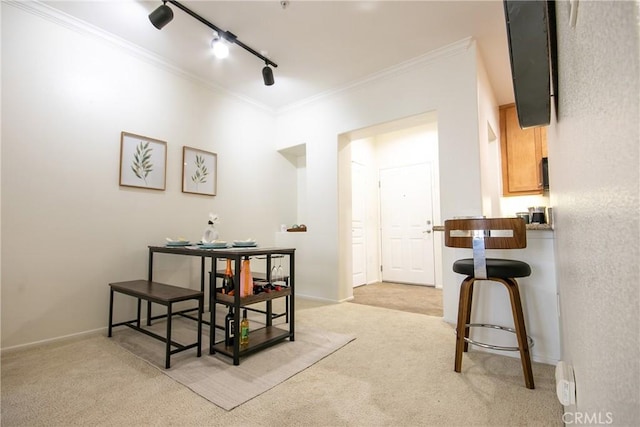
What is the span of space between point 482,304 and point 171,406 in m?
2.23

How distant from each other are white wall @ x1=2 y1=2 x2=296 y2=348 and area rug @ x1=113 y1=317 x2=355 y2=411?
0.61 metres

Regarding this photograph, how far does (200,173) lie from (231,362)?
2.33 meters

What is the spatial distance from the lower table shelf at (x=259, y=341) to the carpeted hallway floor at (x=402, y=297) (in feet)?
5.17

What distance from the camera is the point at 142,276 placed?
9.71 ft

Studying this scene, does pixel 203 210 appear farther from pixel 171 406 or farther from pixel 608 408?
pixel 608 408

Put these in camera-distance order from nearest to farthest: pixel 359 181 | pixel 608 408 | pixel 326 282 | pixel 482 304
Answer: pixel 608 408, pixel 482 304, pixel 326 282, pixel 359 181

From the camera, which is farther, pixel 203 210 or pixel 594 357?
pixel 203 210

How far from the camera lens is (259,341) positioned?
2.20 m

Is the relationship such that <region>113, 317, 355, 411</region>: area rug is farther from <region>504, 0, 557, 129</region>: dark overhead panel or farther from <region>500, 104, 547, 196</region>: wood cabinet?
<region>500, 104, 547, 196</region>: wood cabinet

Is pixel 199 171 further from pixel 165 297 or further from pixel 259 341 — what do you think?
pixel 259 341

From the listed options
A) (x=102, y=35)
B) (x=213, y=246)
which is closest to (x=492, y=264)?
(x=213, y=246)

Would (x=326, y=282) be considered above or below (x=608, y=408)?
below

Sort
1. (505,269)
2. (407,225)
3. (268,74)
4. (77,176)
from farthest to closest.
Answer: (407,225)
(268,74)
(77,176)
(505,269)

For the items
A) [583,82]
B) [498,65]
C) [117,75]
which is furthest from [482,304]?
[117,75]
